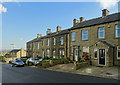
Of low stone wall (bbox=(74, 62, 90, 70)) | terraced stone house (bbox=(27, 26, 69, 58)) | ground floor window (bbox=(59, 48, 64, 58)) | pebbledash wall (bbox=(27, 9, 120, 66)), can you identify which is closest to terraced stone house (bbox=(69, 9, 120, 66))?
pebbledash wall (bbox=(27, 9, 120, 66))

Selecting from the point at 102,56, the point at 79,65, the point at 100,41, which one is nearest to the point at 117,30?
the point at 100,41

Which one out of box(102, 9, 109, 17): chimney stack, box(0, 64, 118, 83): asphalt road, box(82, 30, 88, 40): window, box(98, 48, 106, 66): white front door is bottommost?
box(0, 64, 118, 83): asphalt road

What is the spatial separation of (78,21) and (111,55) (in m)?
12.6

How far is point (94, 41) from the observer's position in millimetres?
19500

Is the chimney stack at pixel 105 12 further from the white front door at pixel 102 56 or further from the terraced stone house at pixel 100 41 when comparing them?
the white front door at pixel 102 56

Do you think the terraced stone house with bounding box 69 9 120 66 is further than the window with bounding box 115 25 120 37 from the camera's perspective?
No

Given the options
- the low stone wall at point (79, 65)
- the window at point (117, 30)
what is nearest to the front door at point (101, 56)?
the low stone wall at point (79, 65)

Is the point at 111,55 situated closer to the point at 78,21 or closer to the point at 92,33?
the point at 92,33

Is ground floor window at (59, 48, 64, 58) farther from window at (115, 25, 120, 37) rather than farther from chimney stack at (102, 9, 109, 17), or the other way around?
window at (115, 25, 120, 37)

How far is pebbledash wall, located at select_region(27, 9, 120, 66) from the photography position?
16.6m

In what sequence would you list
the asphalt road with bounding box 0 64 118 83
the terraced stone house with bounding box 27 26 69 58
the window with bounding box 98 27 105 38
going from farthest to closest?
the terraced stone house with bounding box 27 26 69 58
the window with bounding box 98 27 105 38
the asphalt road with bounding box 0 64 118 83

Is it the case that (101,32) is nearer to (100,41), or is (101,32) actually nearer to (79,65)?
(100,41)

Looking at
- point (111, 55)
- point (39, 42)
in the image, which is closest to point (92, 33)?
point (111, 55)

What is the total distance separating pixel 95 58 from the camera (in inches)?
698
